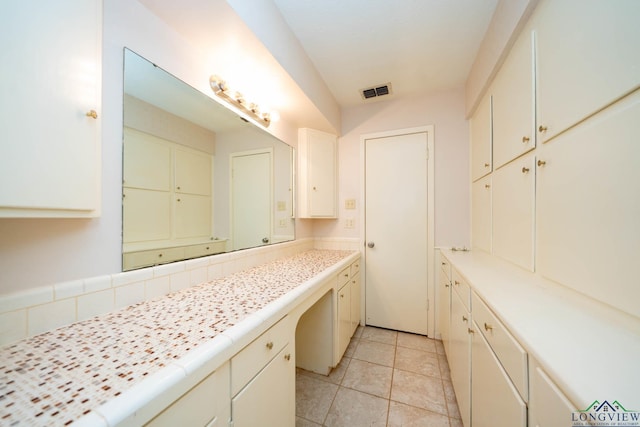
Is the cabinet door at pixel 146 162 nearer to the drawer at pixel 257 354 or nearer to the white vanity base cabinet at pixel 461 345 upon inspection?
the drawer at pixel 257 354

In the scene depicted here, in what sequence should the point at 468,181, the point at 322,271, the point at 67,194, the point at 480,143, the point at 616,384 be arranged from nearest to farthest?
1. the point at 616,384
2. the point at 67,194
3. the point at 322,271
4. the point at 480,143
5. the point at 468,181

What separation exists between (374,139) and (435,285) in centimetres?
169

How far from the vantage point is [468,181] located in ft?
6.98

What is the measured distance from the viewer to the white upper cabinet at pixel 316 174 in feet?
7.63

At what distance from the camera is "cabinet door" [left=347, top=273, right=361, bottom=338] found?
6.91ft

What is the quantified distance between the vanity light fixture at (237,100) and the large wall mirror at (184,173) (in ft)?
0.21

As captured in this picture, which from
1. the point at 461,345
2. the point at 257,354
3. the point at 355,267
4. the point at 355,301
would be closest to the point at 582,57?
the point at 461,345

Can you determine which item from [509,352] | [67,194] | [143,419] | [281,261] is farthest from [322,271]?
[67,194]

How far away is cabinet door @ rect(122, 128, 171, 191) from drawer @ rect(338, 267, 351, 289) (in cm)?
132

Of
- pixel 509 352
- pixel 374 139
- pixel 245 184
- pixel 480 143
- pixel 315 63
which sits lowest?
pixel 509 352

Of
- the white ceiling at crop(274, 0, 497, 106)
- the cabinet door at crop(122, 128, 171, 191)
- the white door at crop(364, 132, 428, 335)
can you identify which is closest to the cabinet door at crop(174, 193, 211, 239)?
the cabinet door at crop(122, 128, 171, 191)

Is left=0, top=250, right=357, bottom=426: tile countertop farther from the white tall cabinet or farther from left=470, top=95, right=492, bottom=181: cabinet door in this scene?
left=470, top=95, right=492, bottom=181: cabinet door

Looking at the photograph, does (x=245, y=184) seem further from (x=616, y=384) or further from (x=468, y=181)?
(x=468, y=181)

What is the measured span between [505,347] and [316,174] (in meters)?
1.98
